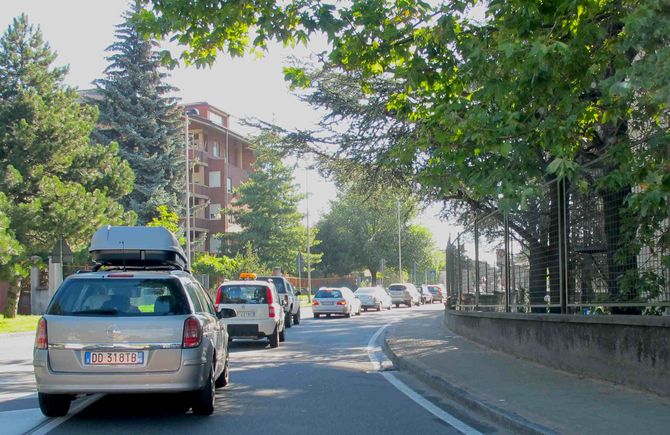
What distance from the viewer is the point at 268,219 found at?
190 ft

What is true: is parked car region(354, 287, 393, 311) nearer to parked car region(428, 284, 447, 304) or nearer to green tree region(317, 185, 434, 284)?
parked car region(428, 284, 447, 304)

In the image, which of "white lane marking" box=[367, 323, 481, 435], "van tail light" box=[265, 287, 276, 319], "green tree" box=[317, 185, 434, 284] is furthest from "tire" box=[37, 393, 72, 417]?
"green tree" box=[317, 185, 434, 284]

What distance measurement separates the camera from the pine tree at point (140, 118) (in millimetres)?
43188

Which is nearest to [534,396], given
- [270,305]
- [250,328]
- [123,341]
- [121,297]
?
[123,341]

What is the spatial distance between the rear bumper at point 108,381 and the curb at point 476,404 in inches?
133

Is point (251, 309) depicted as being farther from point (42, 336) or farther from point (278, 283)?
point (278, 283)

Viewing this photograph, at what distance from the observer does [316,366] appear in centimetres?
1393

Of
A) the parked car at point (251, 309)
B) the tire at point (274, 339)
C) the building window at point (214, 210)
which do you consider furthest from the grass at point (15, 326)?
the building window at point (214, 210)

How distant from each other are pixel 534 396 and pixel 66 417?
5.53 metres

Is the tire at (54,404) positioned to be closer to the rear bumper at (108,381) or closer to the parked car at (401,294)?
the rear bumper at (108,381)

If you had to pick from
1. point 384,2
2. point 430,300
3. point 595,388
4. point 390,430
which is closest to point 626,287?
point 595,388

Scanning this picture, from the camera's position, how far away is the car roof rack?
10523 mm

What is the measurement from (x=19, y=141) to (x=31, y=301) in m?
10.4

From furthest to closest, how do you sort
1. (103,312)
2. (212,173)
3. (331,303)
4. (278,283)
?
(212,173)
(331,303)
(278,283)
(103,312)
